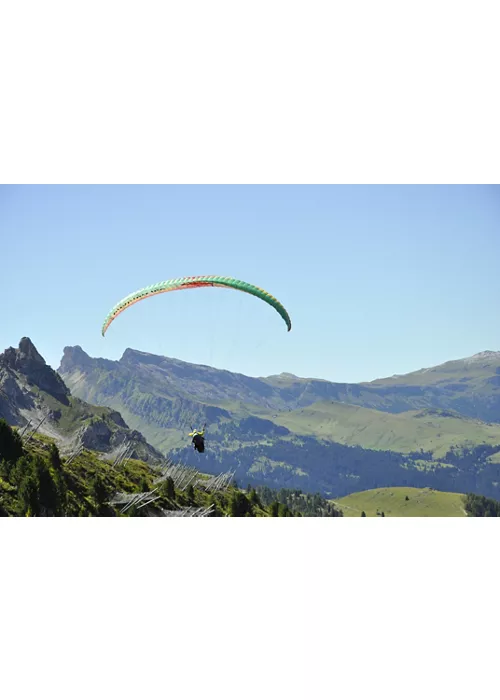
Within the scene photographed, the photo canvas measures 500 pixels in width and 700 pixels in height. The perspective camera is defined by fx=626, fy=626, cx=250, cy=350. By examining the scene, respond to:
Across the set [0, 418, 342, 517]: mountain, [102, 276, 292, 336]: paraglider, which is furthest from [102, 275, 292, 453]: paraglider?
[0, 418, 342, 517]: mountain

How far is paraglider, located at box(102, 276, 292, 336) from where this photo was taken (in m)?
62.2

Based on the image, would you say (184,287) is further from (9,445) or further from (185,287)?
(9,445)

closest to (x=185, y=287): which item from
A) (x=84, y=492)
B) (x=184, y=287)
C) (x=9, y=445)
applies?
(x=184, y=287)

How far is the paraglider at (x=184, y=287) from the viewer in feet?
204

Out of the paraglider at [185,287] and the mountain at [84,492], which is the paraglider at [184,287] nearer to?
the paraglider at [185,287]

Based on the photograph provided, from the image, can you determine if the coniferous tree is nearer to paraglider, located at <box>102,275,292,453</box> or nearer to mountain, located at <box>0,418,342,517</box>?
mountain, located at <box>0,418,342,517</box>

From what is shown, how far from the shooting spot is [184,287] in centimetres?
6253

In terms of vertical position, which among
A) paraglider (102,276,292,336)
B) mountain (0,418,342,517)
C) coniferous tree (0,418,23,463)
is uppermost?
paraglider (102,276,292,336)
